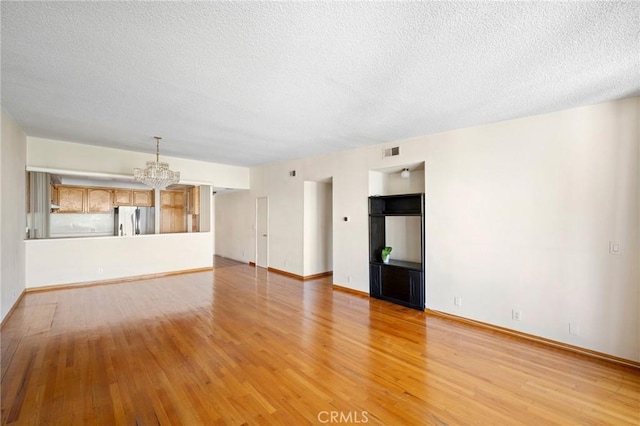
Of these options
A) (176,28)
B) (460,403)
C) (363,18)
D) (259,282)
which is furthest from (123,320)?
(363,18)

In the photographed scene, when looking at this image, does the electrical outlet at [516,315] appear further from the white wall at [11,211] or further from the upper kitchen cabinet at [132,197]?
the upper kitchen cabinet at [132,197]

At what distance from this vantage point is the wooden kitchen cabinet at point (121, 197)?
21.9 feet

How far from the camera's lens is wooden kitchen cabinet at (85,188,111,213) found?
6.45m

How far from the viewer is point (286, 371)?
2.64 metres

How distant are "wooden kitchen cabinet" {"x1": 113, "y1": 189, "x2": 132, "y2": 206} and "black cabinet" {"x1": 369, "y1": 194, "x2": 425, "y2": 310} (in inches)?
227

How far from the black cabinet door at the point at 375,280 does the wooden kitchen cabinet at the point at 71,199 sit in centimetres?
655

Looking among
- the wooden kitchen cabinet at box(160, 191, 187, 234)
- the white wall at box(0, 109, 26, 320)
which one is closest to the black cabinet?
the wooden kitchen cabinet at box(160, 191, 187, 234)

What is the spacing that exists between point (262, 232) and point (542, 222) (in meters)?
6.15

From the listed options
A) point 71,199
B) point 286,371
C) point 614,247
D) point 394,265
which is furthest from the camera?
point 71,199

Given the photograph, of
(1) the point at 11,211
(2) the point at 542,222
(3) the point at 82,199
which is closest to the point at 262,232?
(3) the point at 82,199

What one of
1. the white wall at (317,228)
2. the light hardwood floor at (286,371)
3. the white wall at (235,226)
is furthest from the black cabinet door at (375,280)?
the white wall at (235,226)

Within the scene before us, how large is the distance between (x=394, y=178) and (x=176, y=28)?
434 centimetres

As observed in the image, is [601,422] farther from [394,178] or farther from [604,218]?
[394,178]

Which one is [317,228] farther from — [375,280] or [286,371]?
[286,371]
